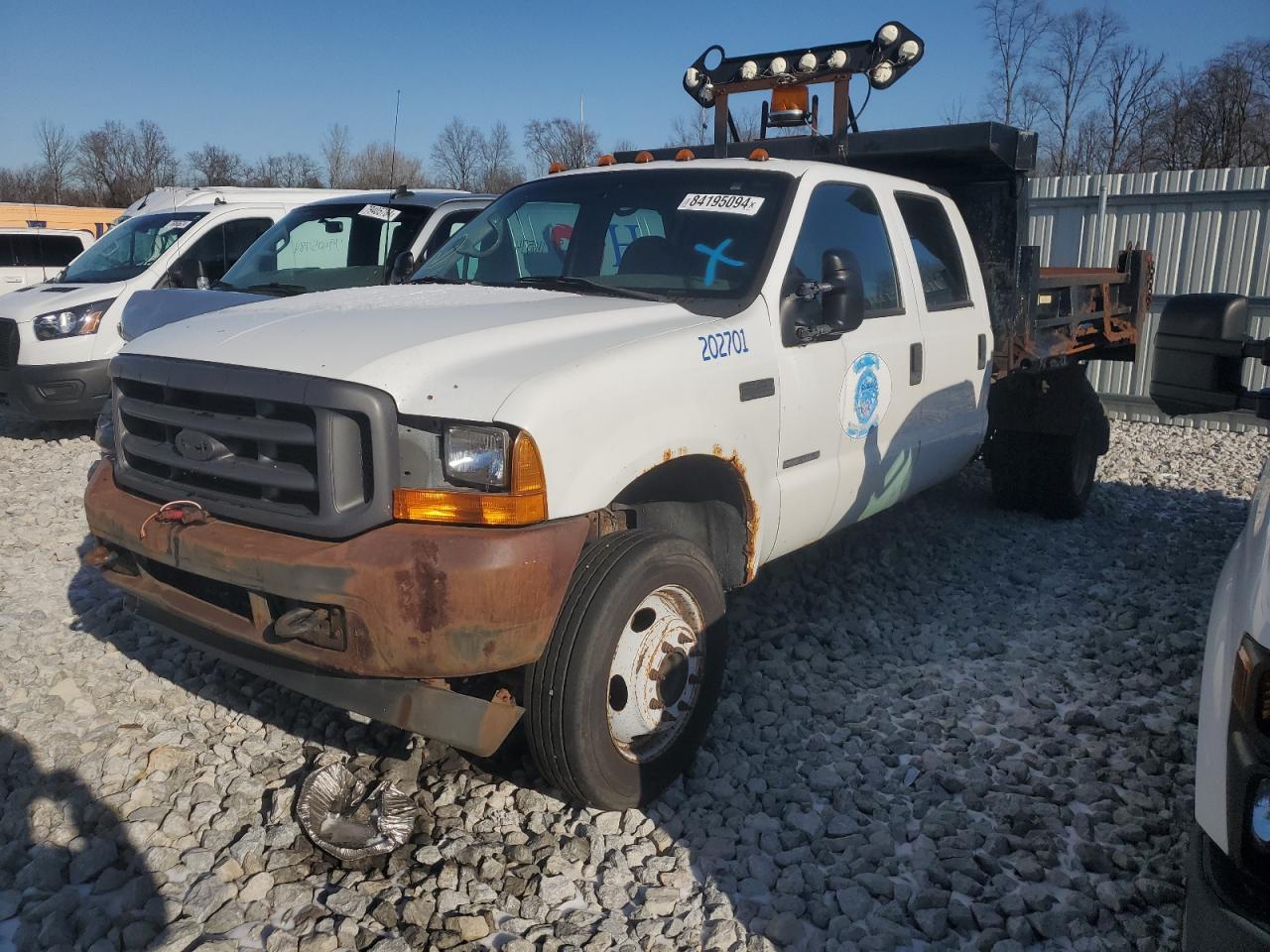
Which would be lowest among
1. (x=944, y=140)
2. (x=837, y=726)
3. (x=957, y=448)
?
(x=837, y=726)

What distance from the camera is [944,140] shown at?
16.7 feet

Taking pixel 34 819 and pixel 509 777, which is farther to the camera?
pixel 509 777

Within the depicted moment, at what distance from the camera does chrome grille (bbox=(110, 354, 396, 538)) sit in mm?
2670

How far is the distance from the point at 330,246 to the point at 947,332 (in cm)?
504

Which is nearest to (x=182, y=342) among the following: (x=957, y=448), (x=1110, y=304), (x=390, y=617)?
(x=390, y=617)

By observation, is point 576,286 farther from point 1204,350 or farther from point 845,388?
point 1204,350

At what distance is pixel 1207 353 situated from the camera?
8.50 ft

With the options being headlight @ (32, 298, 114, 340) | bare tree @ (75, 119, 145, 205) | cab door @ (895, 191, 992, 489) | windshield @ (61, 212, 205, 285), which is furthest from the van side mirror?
bare tree @ (75, 119, 145, 205)

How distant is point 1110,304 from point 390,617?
600 cm

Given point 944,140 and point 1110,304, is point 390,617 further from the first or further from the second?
point 1110,304

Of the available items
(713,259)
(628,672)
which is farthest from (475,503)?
(713,259)

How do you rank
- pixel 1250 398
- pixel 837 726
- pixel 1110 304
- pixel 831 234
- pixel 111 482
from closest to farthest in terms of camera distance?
pixel 1250 398 → pixel 111 482 → pixel 837 726 → pixel 831 234 → pixel 1110 304

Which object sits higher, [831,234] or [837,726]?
[831,234]

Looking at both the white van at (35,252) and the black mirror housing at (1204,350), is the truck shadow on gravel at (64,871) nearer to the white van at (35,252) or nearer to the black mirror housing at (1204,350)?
the black mirror housing at (1204,350)
